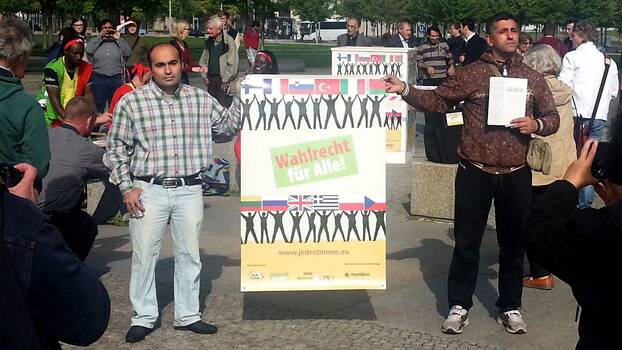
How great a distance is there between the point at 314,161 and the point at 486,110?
43.6 inches

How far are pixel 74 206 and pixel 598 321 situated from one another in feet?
14.4

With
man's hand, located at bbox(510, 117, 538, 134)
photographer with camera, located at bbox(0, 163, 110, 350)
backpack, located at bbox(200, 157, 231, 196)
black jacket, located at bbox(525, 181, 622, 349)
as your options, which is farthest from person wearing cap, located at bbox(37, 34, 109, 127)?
photographer with camera, located at bbox(0, 163, 110, 350)

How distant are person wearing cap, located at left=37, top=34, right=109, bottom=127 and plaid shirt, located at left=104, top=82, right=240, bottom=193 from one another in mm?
4675

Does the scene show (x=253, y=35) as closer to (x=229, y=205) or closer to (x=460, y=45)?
(x=460, y=45)

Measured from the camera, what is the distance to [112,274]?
7516mm

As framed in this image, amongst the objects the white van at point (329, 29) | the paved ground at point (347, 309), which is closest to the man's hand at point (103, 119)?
the paved ground at point (347, 309)

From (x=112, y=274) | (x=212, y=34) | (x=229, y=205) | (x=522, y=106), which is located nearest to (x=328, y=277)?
(x=522, y=106)

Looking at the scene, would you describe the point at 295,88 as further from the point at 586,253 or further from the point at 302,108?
the point at 586,253

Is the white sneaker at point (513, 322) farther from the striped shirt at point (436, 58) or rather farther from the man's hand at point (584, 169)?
the striped shirt at point (436, 58)

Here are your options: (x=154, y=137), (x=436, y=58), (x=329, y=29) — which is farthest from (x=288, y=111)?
(x=329, y=29)

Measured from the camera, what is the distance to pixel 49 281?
2230 millimetres

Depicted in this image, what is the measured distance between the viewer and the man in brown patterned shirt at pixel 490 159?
592 centimetres

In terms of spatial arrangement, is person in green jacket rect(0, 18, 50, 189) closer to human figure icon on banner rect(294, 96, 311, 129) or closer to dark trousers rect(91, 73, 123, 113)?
human figure icon on banner rect(294, 96, 311, 129)

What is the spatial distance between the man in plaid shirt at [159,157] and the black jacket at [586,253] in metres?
3.23
